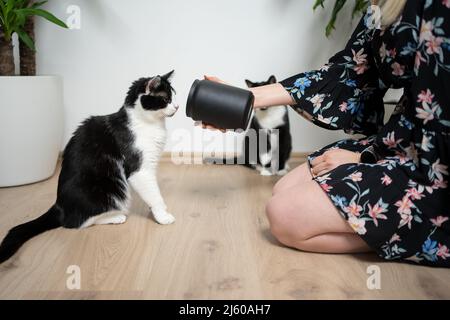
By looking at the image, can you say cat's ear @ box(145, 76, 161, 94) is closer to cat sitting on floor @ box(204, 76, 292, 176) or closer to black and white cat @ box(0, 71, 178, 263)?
black and white cat @ box(0, 71, 178, 263)

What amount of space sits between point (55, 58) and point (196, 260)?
152 cm

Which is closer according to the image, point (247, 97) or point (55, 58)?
point (247, 97)

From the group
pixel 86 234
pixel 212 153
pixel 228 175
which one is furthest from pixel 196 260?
pixel 212 153

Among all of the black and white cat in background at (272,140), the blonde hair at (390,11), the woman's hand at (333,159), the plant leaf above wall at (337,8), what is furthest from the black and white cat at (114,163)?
the plant leaf above wall at (337,8)

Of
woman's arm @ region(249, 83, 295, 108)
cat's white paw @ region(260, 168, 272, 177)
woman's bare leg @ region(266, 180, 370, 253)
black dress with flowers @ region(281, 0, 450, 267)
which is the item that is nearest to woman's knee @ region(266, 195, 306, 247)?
woman's bare leg @ region(266, 180, 370, 253)

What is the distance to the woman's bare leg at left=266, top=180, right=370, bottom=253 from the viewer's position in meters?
1.08

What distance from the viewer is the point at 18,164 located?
5.80ft

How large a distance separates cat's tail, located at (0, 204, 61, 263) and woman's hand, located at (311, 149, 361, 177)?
0.85 meters

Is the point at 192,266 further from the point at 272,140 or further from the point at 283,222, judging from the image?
the point at 272,140
